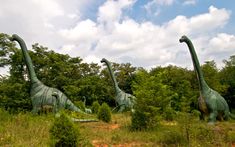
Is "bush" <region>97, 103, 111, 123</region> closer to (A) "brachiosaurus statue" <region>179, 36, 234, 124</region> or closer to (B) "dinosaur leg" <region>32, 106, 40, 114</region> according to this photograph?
(B) "dinosaur leg" <region>32, 106, 40, 114</region>

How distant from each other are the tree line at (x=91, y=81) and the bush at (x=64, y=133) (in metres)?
3.23

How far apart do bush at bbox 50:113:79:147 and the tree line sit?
127 inches

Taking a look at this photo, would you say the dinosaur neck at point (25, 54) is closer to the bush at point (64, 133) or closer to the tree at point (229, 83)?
the bush at point (64, 133)

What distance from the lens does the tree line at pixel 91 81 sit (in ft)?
41.4

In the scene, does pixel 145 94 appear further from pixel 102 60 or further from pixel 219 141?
pixel 102 60

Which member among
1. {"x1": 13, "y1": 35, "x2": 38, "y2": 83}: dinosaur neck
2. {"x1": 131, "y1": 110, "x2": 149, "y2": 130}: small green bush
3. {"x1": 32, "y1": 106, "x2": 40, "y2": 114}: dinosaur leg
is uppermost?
{"x1": 13, "y1": 35, "x2": 38, "y2": 83}: dinosaur neck

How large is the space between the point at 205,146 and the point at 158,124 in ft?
14.7

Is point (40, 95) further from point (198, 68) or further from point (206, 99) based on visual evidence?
point (206, 99)

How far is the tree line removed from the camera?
41.4 ft

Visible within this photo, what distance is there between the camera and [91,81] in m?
24.7

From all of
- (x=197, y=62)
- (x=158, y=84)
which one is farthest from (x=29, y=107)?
(x=197, y=62)

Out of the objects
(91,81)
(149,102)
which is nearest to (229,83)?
(91,81)

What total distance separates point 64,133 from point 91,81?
17617mm

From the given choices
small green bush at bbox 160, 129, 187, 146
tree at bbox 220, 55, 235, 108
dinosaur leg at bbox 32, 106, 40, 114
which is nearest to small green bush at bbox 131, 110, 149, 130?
small green bush at bbox 160, 129, 187, 146
